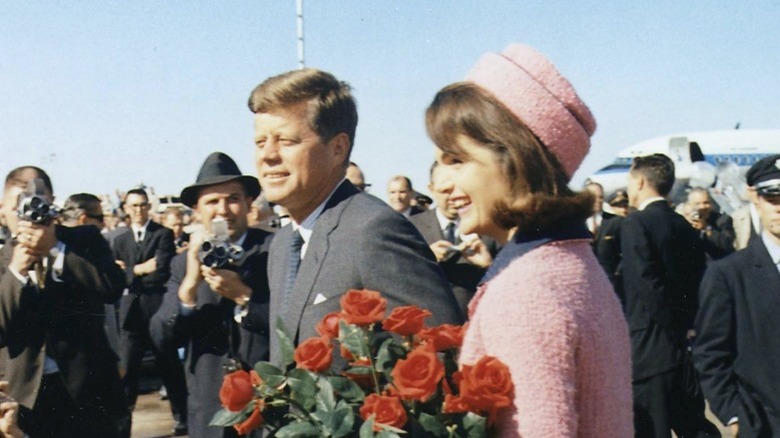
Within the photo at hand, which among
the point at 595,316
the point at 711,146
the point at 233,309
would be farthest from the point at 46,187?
the point at 711,146

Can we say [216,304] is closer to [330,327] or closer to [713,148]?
[330,327]

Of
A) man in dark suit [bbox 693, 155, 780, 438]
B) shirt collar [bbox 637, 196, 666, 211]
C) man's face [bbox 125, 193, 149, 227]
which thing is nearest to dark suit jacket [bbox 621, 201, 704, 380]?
shirt collar [bbox 637, 196, 666, 211]

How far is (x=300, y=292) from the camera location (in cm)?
274

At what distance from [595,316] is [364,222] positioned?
1178 mm

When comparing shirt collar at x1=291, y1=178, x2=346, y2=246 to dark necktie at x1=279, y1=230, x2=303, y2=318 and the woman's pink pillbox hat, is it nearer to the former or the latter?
dark necktie at x1=279, y1=230, x2=303, y2=318

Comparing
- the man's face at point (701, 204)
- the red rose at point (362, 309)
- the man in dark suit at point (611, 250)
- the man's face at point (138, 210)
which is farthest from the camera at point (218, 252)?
the man's face at point (701, 204)

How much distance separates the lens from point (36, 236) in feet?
14.1

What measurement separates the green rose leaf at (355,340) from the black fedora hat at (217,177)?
2.82 metres

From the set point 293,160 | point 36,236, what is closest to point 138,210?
point 36,236

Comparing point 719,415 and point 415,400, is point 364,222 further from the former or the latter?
point 719,415

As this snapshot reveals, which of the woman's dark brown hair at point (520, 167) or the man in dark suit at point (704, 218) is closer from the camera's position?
the woman's dark brown hair at point (520, 167)

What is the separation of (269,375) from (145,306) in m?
6.38

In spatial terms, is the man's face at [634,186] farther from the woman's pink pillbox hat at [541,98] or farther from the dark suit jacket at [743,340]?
the woman's pink pillbox hat at [541,98]

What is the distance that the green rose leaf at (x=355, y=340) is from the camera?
174 cm
